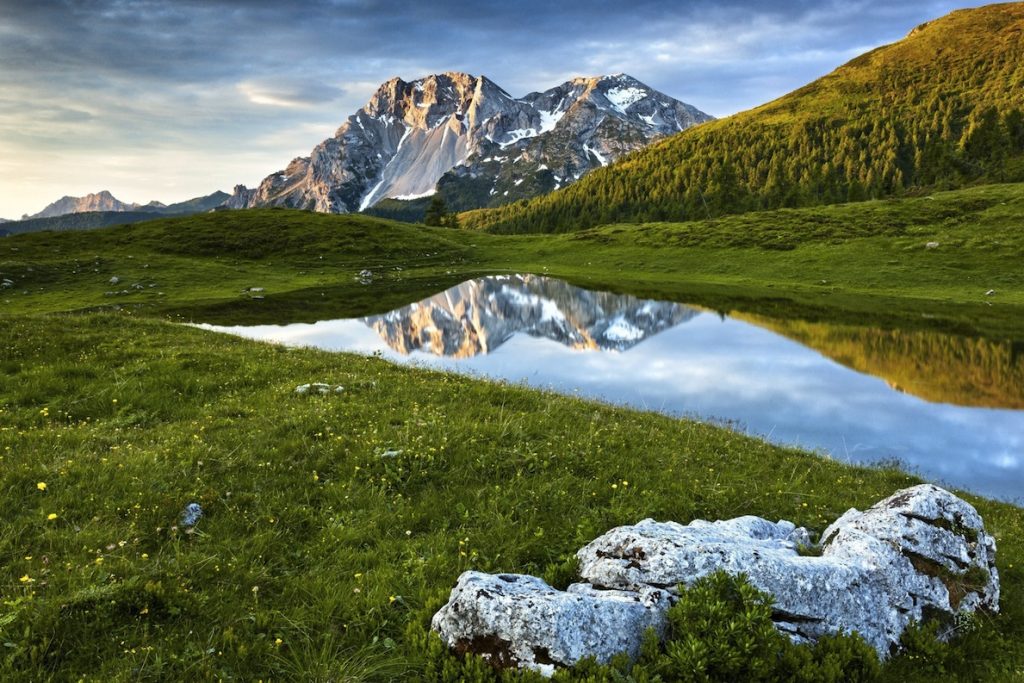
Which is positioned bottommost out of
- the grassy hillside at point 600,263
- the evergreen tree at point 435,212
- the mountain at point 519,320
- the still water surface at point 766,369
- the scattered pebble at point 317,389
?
the still water surface at point 766,369

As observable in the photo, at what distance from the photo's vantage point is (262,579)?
762 cm

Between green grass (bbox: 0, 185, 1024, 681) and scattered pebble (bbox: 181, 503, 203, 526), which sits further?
scattered pebble (bbox: 181, 503, 203, 526)

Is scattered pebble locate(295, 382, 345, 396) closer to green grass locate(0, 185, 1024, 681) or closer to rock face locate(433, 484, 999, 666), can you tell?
green grass locate(0, 185, 1024, 681)

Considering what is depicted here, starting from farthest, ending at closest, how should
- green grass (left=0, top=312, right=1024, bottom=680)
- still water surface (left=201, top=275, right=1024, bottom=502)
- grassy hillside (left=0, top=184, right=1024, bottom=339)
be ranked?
1. grassy hillside (left=0, top=184, right=1024, bottom=339)
2. still water surface (left=201, top=275, right=1024, bottom=502)
3. green grass (left=0, top=312, right=1024, bottom=680)

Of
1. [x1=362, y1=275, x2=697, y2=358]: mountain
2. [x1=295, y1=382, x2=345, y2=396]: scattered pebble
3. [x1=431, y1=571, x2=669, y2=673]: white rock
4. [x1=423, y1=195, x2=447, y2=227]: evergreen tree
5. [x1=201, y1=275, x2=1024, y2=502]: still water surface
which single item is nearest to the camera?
[x1=431, y1=571, x2=669, y2=673]: white rock

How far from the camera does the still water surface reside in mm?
18938

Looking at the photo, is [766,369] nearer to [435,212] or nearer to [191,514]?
[191,514]

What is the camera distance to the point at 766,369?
28641 millimetres

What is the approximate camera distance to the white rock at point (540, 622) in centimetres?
573

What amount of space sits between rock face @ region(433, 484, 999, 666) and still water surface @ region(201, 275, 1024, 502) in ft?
34.7

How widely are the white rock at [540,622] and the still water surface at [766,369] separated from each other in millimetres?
14599

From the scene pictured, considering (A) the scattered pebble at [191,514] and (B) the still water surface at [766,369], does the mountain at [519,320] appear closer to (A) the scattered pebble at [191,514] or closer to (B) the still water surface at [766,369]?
(B) the still water surface at [766,369]

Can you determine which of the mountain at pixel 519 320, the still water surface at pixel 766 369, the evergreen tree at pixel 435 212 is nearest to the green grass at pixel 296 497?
the still water surface at pixel 766 369

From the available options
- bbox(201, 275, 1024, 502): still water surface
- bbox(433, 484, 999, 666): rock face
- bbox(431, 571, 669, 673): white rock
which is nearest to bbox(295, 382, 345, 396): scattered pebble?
bbox(201, 275, 1024, 502): still water surface
